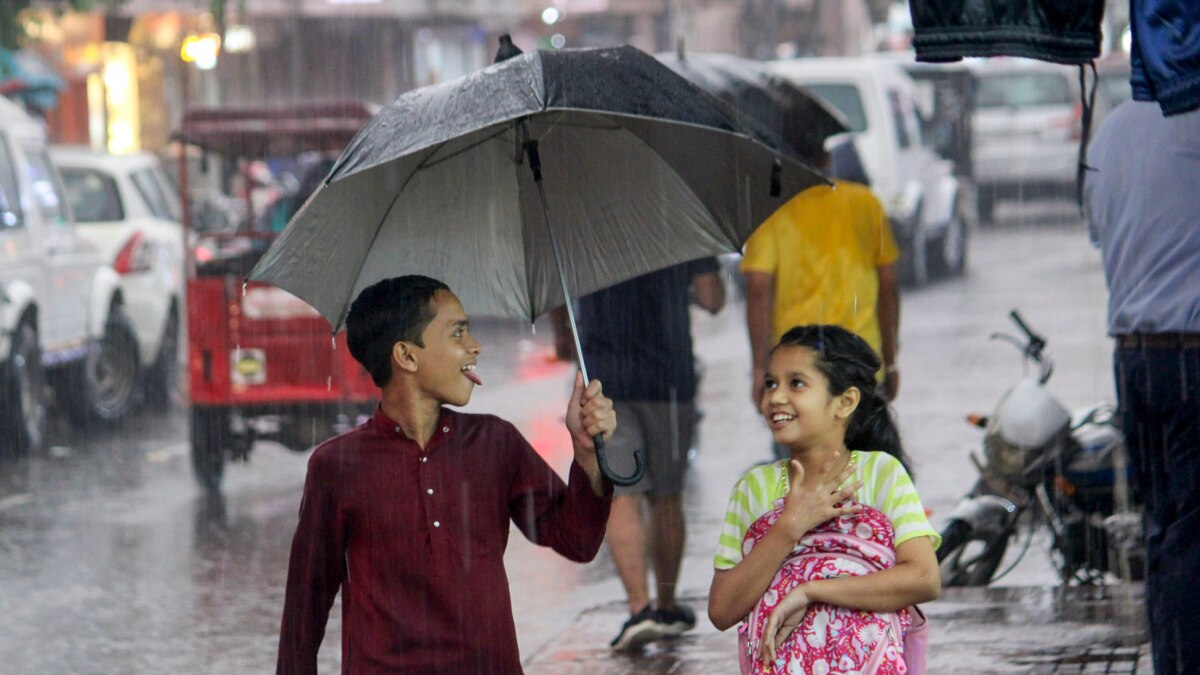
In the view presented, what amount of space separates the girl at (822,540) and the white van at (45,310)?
32.2 feet

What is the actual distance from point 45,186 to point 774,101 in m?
7.92

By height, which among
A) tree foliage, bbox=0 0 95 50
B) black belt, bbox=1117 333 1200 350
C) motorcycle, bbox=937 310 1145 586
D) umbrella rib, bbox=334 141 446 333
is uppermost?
tree foliage, bbox=0 0 95 50

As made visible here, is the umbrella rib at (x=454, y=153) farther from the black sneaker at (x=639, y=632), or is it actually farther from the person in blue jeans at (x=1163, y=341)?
the black sneaker at (x=639, y=632)

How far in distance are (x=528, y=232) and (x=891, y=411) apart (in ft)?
3.27

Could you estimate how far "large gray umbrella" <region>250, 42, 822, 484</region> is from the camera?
415cm

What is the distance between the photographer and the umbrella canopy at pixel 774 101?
7.25m

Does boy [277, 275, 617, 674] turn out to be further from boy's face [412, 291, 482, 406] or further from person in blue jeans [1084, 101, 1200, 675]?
person in blue jeans [1084, 101, 1200, 675]

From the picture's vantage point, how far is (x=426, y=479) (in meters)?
3.75

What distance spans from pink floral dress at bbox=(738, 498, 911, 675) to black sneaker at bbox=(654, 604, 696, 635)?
10.2 ft

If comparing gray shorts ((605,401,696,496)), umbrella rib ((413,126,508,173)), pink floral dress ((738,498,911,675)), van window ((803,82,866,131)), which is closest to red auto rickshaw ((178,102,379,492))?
gray shorts ((605,401,696,496))

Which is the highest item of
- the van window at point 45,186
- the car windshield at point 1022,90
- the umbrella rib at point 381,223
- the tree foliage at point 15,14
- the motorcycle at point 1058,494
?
the tree foliage at point 15,14

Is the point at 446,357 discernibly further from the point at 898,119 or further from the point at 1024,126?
the point at 1024,126

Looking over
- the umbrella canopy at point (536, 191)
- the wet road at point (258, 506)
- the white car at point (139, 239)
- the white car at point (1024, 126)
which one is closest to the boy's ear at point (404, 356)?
the umbrella canopy at point (536, 191)

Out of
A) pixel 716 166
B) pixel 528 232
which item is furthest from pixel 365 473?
pixel 716 166
